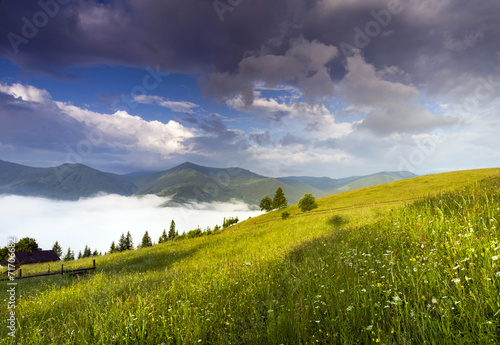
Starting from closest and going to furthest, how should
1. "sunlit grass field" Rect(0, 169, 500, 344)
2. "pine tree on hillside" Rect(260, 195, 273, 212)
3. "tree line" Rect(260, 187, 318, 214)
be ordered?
"sunlit grass field" Rect(0, 169, 500, 344)
"tree line" Rect(260, 187, 318, 214)
"pine tree on hillside" Rect(260, 195, 273, 212)

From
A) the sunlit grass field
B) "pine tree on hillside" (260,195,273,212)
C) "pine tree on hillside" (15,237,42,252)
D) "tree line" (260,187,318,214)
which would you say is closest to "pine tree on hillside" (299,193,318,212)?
"tree line" (260,187,318,214)

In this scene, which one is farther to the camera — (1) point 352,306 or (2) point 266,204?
(2) point 266,204

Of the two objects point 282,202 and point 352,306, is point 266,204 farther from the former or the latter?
point 352,306

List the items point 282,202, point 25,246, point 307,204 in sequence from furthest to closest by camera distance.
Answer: point 282,202
point 25,246
point 307,204

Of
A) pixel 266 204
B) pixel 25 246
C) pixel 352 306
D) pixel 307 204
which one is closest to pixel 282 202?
pixel 266 204

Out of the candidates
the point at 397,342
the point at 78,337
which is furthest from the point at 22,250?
the point at 397,342

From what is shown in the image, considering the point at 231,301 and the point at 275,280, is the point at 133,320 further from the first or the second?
the point at 275,280

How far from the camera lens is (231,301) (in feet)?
18.1

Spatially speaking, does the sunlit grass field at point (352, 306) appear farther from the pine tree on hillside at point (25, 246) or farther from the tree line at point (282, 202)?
the pine tree on hillside at point (25, 246)

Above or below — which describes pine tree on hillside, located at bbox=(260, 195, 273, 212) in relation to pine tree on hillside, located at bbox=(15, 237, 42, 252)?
above

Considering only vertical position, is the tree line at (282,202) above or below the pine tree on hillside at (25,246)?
above

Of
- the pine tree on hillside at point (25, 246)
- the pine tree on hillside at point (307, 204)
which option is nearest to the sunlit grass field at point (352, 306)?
the pine tree on hillside at point (307, 204)

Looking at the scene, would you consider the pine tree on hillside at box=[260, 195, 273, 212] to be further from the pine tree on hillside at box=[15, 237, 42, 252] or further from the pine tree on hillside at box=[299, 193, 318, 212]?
the pine tree on hillside at box=[15, 237, 42, 252]

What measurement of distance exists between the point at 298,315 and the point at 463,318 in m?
2.22
